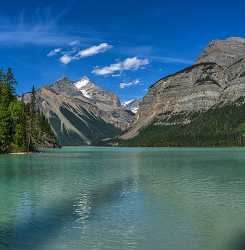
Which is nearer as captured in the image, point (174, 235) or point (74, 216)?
point (174, 235)

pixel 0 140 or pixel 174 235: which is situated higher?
pixel 0 140

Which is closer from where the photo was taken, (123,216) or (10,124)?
(123,216)

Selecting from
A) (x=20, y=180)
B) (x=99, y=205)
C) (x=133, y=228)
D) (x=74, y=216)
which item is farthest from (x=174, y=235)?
(x=20, y=180)

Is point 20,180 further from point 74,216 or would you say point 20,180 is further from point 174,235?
point 174,235

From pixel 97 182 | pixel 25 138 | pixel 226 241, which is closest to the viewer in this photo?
pixel 226 241

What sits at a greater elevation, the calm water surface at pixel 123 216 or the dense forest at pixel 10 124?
the dense forest at pixel 10 124

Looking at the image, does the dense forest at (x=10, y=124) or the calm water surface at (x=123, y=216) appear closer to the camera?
the calm water surface at (x=123, y=216)

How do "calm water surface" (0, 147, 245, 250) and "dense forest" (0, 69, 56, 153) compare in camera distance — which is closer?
"calm water surface" (0, 147, 245, 250)

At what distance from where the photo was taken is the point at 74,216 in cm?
3984

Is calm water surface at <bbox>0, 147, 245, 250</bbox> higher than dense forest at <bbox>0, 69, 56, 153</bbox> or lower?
lower

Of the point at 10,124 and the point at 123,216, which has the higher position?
the point at 10,124

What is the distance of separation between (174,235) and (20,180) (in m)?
44.0

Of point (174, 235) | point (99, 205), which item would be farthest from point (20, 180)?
point (174, 235)

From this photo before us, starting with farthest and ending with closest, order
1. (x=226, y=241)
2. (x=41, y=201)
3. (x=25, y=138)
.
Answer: (x=25, y=138) → (x=41, y=201) → (x=226, y=241)
